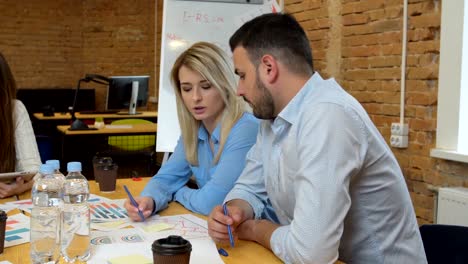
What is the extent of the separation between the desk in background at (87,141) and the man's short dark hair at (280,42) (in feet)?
13.0

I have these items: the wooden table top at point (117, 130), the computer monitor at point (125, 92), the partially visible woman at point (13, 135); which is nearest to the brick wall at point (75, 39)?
the computer monitor at point (125, 92)

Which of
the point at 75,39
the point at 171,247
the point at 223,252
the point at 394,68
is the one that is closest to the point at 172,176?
the point at 223,252

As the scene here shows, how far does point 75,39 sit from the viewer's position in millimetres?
9117

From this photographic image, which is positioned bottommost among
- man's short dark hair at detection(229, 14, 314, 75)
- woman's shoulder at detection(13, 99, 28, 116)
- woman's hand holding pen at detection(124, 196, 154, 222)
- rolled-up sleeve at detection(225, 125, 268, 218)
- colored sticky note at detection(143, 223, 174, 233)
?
colored sticky note at detection(143, 223, 174, 233)

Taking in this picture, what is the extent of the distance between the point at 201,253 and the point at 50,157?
490 cm

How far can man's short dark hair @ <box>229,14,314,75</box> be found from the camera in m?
1.62

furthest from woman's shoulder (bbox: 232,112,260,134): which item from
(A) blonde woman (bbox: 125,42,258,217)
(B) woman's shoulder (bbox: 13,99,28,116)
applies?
(B) woman's shoulder (bbox: 13,99,28,116)

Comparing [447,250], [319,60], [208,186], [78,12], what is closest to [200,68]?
[208,186]

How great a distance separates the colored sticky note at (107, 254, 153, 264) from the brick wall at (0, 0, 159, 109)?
7.06 m

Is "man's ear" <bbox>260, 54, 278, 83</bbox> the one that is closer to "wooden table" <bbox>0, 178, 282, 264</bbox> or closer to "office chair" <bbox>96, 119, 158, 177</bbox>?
"wooden table" <bbox>0, 178, 282, 264</bbox>

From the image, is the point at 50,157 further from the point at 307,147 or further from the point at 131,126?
the point at 307,147

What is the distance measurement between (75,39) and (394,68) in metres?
6.99

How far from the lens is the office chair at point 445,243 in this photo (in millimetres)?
1623

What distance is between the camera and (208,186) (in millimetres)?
2076
